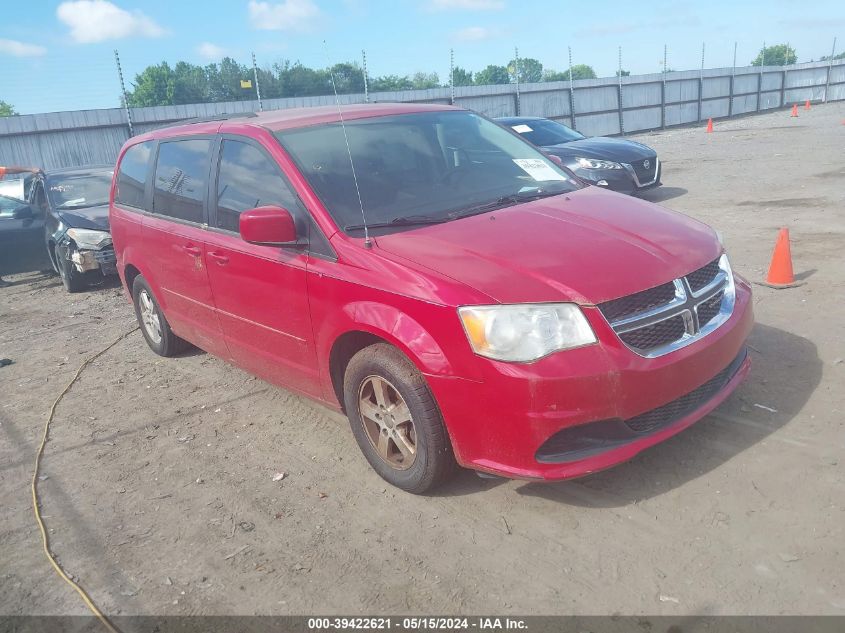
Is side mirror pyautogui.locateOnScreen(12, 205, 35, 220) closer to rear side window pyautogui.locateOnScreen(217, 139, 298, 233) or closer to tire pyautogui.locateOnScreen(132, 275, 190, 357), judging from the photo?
tire pyautogui.locateOnScreen(132, 275, 190, 357)

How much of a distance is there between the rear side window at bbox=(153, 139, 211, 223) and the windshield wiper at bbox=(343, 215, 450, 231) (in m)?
1.51

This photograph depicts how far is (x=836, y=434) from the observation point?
11.8 feet

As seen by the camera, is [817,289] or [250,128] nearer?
[250,128]

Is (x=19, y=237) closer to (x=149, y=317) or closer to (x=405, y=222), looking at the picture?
(x=149, y=317)

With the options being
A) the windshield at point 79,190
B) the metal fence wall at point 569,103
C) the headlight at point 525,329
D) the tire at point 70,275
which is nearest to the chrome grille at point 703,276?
the headlight at point 525,329

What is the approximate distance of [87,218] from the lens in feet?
30.1

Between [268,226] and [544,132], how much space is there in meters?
9.91

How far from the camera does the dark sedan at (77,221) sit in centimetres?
896

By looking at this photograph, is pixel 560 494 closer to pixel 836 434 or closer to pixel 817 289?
pixel 836 434

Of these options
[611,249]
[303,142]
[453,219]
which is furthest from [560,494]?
[303,142]

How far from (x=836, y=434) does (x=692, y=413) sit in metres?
0.95

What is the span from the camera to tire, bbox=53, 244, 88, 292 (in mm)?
9174

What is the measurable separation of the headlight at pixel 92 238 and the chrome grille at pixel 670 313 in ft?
25.4

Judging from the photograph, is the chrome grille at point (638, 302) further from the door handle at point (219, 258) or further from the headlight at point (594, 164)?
the headlight at point (594, 164)
